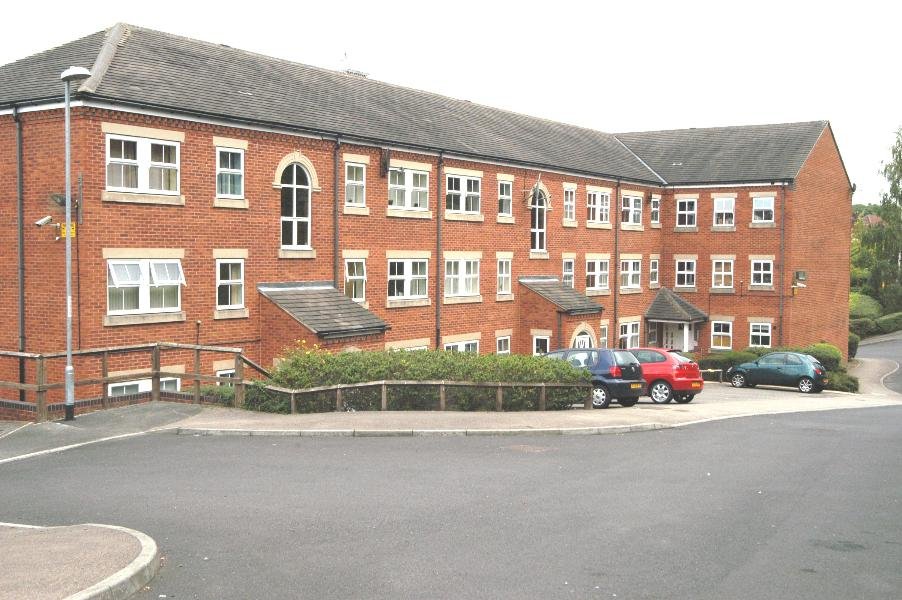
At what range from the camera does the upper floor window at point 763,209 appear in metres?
39.9

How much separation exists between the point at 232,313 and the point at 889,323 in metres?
55.3

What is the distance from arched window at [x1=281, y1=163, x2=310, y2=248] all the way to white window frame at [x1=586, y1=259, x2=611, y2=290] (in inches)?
623

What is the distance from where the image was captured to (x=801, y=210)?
40438 millimetres

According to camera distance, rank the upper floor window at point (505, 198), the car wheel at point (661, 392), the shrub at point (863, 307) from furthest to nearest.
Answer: the shrub at point (863, 307) → the upper floor window at point (505, 198) → the car wheel at point (661, 392)

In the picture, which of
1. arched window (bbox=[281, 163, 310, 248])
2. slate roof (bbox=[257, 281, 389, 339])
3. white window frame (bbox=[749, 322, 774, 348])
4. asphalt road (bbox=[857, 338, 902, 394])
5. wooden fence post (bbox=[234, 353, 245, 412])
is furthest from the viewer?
asphalt road (bbox=[857, 338, 902, 394])

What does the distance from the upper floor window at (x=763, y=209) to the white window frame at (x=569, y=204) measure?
32.3 feet

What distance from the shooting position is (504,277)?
106ft

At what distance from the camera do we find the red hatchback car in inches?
957

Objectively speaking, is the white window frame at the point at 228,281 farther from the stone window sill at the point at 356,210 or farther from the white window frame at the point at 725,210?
the white window frame at the point at 725,210

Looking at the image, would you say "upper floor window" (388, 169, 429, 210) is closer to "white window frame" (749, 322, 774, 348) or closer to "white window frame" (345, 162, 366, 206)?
"white window frame" (345, 162, 366, 206)

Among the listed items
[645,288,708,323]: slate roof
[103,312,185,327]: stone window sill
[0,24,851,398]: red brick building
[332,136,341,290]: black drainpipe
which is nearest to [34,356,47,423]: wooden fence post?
[0,24,851,398]: red brick building

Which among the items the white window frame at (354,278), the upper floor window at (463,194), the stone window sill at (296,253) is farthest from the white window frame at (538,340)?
the stone window sill at (296,253)

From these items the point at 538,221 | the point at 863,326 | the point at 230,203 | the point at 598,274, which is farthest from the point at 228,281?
the point at 863,326

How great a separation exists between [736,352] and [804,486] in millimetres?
27221
